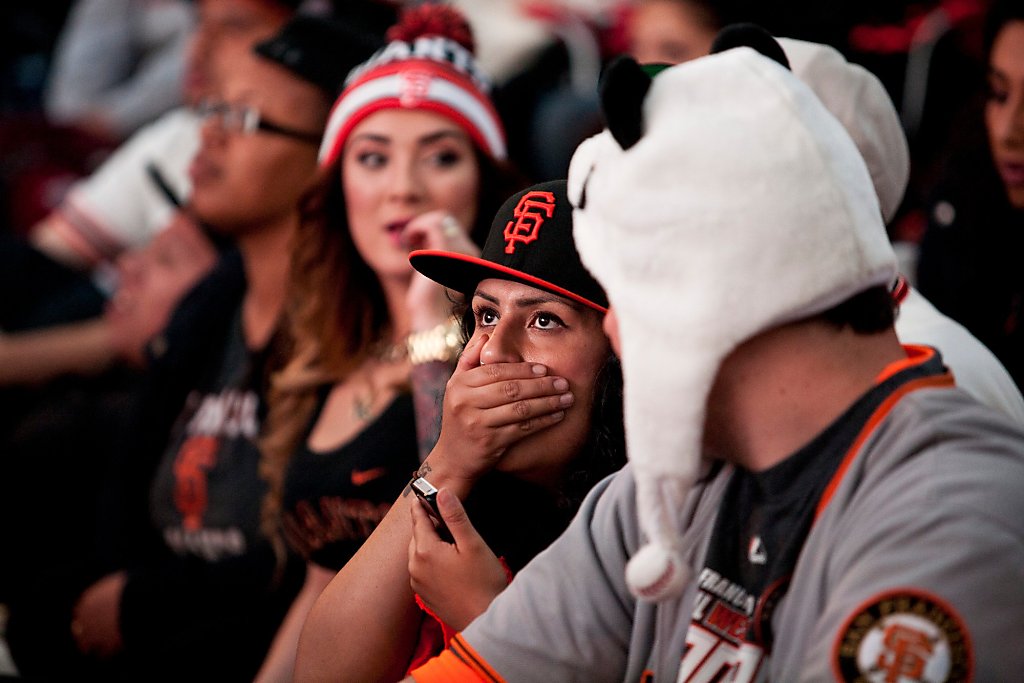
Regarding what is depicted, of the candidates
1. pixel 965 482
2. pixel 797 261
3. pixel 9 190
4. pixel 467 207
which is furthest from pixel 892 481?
pixel 9 190

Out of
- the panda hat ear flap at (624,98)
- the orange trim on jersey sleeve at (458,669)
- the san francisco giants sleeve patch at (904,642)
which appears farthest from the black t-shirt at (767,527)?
the panda hat ear flap at (624,98)

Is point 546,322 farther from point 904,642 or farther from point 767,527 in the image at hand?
point 904,642

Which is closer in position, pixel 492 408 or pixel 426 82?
pixel 492 408

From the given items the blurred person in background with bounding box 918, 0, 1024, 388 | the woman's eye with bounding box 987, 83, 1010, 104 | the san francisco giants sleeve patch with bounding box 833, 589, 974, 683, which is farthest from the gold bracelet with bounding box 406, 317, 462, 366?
the woman's eye with bounding box 987, 83, 1010, 104

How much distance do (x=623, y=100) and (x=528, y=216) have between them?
22.9 inches

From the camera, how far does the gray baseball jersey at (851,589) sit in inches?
42.4

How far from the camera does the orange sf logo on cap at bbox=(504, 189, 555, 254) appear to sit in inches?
70.8

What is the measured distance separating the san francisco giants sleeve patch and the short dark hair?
305mm

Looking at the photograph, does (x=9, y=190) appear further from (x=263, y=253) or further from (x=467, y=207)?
(x=467, y=207)

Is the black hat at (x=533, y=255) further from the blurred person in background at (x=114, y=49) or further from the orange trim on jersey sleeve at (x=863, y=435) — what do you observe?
the blurred person in background at (x=114, y=49)

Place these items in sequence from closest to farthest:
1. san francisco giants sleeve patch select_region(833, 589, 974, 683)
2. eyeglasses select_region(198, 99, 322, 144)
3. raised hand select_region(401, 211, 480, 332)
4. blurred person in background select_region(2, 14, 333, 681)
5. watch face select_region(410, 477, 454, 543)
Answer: san francisco giants sleeve patch select_region(833, 589, 974, 683)
watch face select_region(410, 477, 454, 543)
raised hand select_region(401, 211, 480, 332)
blurred person in background select_region(2, 14, 333, 681)
eyeglasses select_region(198, 99, 322, 144)

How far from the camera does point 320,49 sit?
3205 mm

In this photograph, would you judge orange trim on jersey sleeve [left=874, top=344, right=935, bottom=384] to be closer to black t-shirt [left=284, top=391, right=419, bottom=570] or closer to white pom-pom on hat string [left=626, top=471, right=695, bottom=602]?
white pom-pom on hat string [left=626, top=471, right=695, bottom=602]

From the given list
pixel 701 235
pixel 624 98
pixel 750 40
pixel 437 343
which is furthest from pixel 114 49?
pixel 701 235
